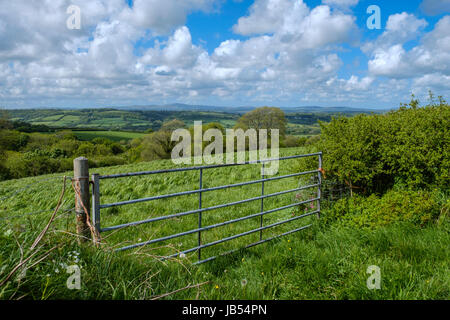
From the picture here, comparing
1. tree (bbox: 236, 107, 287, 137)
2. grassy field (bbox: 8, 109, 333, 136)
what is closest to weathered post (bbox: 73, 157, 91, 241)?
tree (bbox: 236, 107, 287, 137)

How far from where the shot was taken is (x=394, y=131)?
5.30 meters

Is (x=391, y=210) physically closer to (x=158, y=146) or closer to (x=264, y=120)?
(x=264, y=120)

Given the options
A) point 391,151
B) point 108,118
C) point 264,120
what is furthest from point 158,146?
point 108,118

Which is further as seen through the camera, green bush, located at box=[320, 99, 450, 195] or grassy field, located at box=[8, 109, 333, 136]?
grassy field, located at box=[8, 109, 333, 136]

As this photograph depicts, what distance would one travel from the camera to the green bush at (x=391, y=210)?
13.9 feet

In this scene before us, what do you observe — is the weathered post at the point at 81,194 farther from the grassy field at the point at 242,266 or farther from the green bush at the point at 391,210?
the green bush at the point at 391,210

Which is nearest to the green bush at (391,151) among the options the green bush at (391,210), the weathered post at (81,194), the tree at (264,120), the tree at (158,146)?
the green bush at (391,210)

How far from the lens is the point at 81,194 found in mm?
2734

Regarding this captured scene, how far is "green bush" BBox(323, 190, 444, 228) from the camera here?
4.25 meters

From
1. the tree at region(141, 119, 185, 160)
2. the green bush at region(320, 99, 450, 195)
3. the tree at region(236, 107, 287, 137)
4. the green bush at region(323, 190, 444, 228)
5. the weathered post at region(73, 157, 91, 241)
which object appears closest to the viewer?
the weathered post at region(73, 157, 91, 241)

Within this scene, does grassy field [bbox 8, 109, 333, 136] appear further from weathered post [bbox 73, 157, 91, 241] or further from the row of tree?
weathered post [bbox 73, 157, 91, 241]

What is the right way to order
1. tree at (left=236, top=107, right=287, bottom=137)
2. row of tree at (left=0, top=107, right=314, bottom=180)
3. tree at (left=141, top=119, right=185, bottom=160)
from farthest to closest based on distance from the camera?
tree at (left=236, top=107, right=287, bottom=137) < tree at (left=141, top=119, right=185, bottom=160) < row of tree at (left=0, top=107, right=314, bottom=180)

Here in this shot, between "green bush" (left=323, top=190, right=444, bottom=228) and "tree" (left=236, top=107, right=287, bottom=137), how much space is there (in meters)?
31.9
